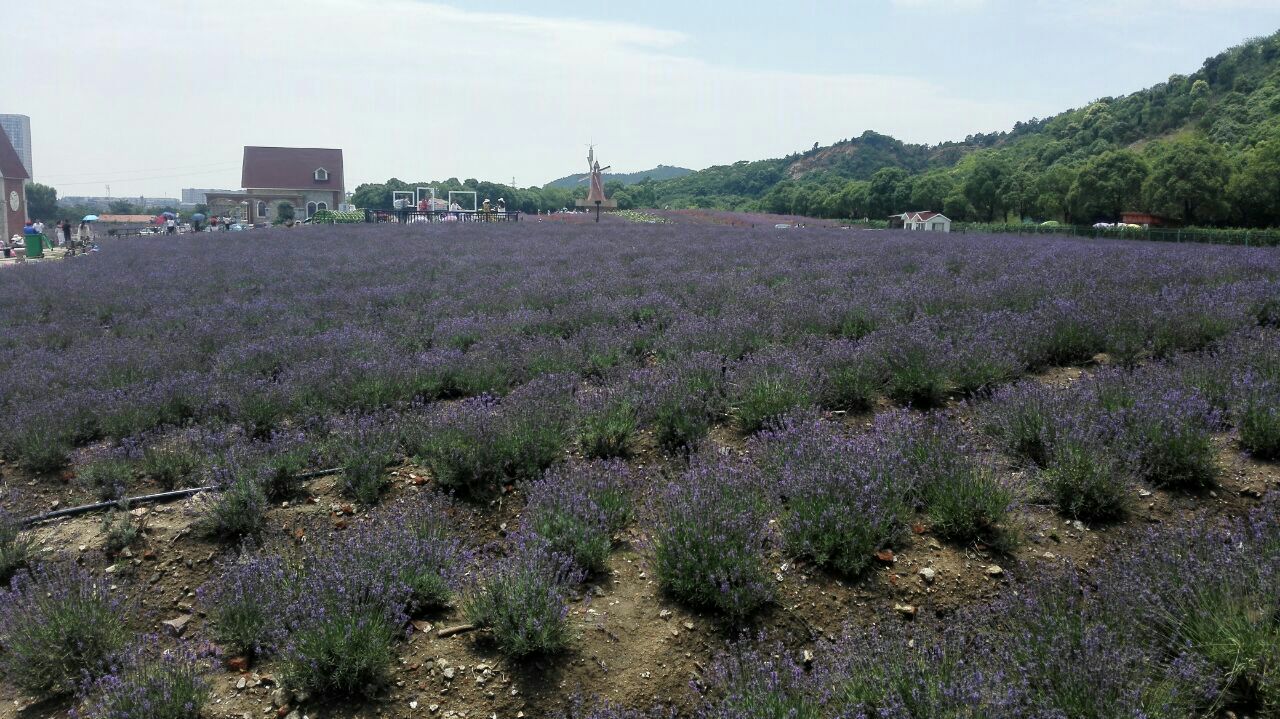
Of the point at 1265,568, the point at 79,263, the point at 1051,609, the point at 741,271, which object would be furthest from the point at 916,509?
the point at 79,263

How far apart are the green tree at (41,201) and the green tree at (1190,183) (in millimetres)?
98866

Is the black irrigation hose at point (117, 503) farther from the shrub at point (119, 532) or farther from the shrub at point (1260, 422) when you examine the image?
the shrub at point (1260, 422)

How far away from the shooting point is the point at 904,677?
2.29 m

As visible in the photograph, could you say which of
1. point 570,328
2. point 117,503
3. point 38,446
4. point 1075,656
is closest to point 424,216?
point 570,328

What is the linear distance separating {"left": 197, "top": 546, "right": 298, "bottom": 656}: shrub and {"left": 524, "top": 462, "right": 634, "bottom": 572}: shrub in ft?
3.31

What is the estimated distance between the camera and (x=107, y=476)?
4.27m

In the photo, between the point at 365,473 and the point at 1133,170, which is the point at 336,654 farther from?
the point at 1133,170

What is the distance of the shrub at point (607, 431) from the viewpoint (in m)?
4.41

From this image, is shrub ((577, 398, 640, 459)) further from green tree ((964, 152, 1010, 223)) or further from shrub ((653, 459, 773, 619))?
green tree ((964, 152, 1010, 223))

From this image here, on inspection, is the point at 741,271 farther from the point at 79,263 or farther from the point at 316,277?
the point at 79,263

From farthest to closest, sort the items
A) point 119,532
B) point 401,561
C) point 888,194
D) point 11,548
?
point 888,194, point 119,532, point 11,548, point 401,561

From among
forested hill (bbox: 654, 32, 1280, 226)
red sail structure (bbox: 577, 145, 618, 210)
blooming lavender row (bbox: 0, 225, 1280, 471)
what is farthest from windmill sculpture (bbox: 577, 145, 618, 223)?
blooming lavender row (bbox: 0, 225, 1280, 471)

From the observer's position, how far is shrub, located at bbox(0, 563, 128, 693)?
2.71 meters

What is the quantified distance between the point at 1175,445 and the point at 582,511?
286cm
